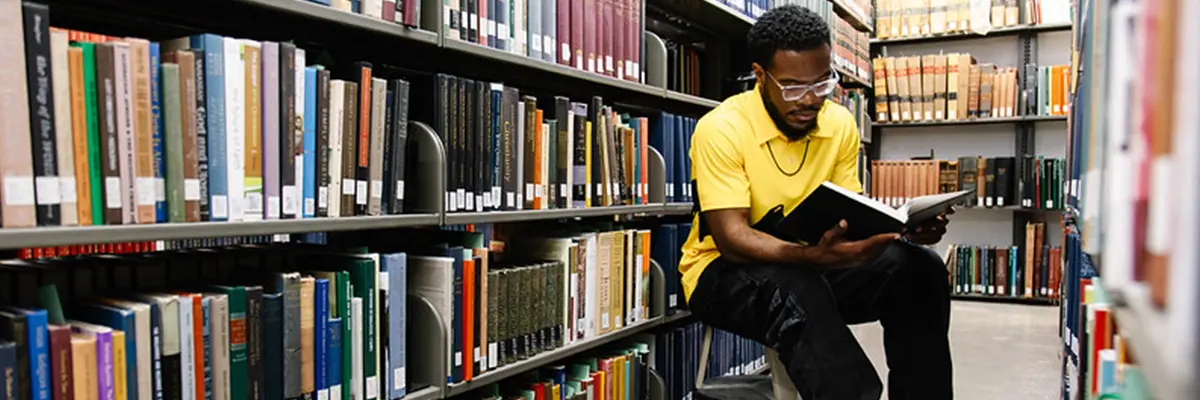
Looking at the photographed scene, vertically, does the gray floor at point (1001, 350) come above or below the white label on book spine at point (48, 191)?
below

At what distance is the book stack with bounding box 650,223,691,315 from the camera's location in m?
2.49

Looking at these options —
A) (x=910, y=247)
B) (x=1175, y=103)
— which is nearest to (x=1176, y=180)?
(x=1175, y=103)

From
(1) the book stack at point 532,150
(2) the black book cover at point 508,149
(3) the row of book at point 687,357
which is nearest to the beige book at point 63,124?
(1) the book stack at point 532,150

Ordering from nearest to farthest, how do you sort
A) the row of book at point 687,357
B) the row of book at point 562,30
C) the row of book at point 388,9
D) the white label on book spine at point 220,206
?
the white label on book spine at point 220,206 < the row of book at point 388,9 < the row of book at point 562,30 < the row of book at point 687,357

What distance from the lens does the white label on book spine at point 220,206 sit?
3.92 feet

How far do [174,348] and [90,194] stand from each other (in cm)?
24

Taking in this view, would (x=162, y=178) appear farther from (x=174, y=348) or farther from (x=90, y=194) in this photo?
(x=174, y=348)

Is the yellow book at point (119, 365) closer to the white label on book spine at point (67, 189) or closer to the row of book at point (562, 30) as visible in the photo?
the white label on book spine at point (67, 189)

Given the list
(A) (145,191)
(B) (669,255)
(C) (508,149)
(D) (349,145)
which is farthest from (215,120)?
(B) (669,255)

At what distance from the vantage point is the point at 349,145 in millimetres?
1412

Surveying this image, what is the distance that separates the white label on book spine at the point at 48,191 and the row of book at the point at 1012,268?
186 inches

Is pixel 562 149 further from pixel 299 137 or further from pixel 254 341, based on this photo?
pixel 254 341

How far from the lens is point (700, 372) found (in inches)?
71.2

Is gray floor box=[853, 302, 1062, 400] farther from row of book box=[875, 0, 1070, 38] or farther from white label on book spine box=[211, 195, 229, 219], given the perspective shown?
white label on book spine box=[211, 195, 229, 219]
